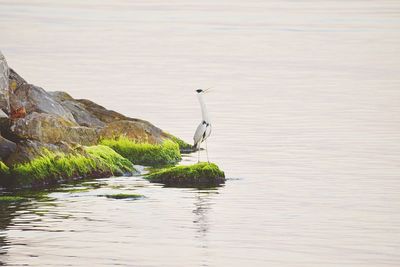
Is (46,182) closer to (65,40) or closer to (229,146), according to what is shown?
(229,146)

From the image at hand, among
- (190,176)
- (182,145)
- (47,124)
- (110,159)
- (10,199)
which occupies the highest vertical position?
(47,124)

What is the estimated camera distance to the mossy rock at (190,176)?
2750cm

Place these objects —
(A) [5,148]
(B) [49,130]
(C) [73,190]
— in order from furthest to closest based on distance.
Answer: (B) [49,130] → (C) [73,190] → (A) [5,148]

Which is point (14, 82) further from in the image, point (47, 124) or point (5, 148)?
point (5, 148)

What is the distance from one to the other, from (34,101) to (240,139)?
25.3 feet

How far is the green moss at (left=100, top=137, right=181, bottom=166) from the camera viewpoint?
30703mm

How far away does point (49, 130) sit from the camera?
28.8 metres

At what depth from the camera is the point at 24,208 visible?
2444 cm

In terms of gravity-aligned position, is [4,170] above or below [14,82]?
below

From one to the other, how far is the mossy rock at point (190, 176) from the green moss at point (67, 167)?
1082mm

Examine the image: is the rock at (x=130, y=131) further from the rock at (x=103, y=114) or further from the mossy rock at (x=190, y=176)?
the mossy rock at (x=190, y=176)

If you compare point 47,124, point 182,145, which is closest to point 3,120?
point 47,124

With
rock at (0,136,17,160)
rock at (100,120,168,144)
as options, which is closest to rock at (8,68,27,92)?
rock at (100,120,168,144)

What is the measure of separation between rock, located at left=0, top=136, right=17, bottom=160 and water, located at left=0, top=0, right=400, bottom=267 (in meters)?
1.08
